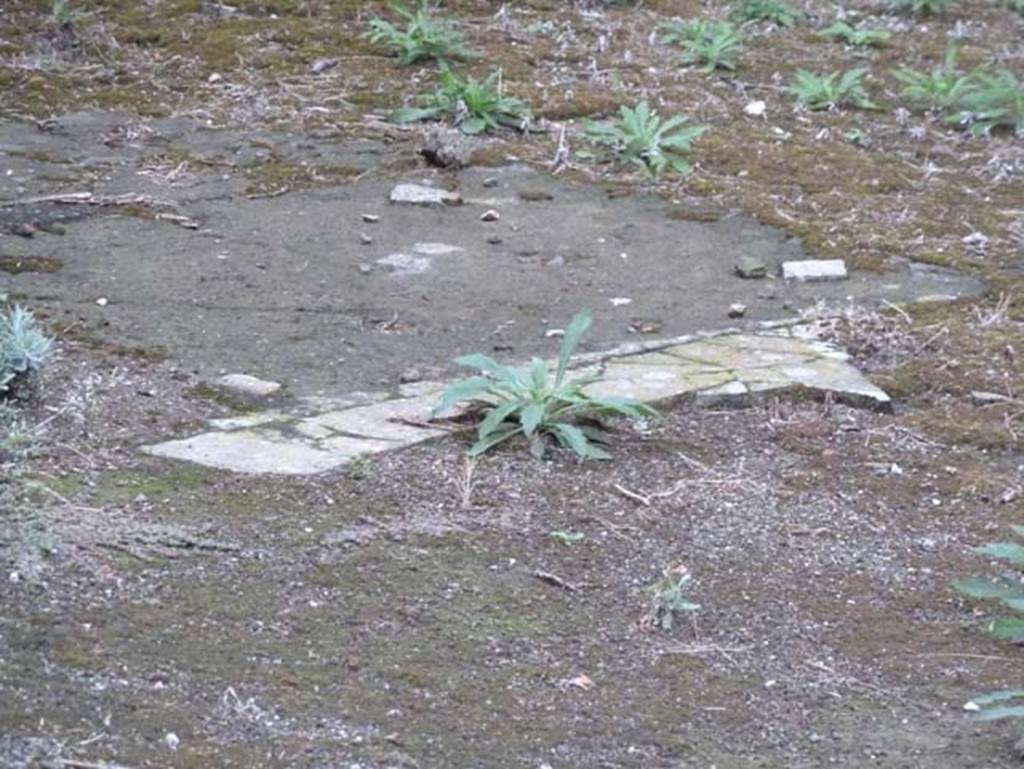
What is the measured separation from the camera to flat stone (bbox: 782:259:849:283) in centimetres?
562

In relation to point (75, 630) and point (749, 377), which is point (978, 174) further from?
point (75, 630)

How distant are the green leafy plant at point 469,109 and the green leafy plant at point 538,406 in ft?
9.63

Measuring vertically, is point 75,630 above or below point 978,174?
above

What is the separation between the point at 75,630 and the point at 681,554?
132 centimetres

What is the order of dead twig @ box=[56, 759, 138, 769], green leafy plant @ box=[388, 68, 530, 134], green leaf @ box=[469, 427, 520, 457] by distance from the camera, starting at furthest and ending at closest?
green leafy plant @ box=[388, 68, 530, 134], green leaf @ box=[469, 427, 520, 457], dead twig @ box=[56, 759, 138, 769]

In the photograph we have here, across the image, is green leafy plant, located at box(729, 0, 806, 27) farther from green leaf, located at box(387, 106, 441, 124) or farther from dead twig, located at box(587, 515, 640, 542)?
dead twig, located at box(587, 515, 640, 542)

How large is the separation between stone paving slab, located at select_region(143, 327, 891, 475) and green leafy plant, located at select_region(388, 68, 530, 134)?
233 centimetres

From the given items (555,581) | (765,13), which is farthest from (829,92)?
(555,581)

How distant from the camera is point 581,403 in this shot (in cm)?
423

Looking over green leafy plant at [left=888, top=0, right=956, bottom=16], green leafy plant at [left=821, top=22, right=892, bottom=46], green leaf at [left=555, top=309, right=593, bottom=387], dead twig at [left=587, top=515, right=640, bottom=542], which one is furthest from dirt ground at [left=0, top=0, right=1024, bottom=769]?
green leafy plant at [left=888, top=0, right=956, bottom=16]

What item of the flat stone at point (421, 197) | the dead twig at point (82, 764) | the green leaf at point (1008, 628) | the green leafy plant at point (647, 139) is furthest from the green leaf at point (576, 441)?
the green leafy plant at point (647, 139)

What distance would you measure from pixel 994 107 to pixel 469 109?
2.38m

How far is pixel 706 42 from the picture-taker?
841cm

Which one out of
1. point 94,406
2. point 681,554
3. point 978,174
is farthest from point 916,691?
point 978,174
